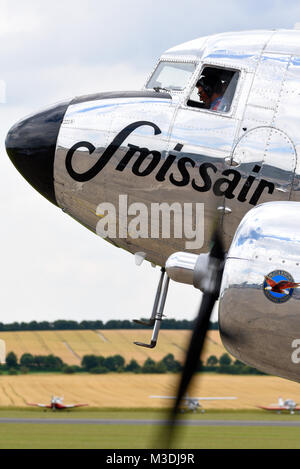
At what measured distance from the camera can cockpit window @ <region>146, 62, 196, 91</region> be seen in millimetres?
12273

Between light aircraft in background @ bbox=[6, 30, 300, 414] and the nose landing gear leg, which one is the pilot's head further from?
the nose landing gear leg

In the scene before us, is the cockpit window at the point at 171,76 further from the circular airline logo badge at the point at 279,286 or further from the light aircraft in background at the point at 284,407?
the light aircraft in background at the point at 284,407

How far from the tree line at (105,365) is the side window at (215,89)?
62.6 m

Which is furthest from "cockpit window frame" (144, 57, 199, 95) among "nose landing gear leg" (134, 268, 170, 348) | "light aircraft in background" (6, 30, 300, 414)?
"nose landing gear leg" (134, 268, 170, 348)

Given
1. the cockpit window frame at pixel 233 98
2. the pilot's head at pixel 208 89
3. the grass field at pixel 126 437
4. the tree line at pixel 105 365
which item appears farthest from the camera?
the tree line at pixel 105 365

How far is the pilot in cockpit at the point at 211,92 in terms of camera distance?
38.3ft

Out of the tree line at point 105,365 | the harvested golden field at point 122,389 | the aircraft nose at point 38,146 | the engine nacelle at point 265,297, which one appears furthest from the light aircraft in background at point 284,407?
the engine nacelle at point 265,297

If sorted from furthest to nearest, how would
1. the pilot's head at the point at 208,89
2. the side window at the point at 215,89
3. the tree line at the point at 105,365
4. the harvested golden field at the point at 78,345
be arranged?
the tree line at the point at 105,365 < the harvested golden field at the point at 78,345 < the pilot's head at the point at 208,89 < the side window at the point at 215,89

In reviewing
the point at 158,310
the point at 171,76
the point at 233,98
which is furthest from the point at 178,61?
the point at 158,310

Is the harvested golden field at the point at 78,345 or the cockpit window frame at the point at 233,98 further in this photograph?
the harvested golden field at the point at 78,345

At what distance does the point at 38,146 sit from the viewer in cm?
1203

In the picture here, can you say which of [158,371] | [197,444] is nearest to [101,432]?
[197,444]

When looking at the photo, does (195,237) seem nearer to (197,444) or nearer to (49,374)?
(197,444)

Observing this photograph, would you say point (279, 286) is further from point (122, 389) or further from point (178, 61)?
point (122, 389)
